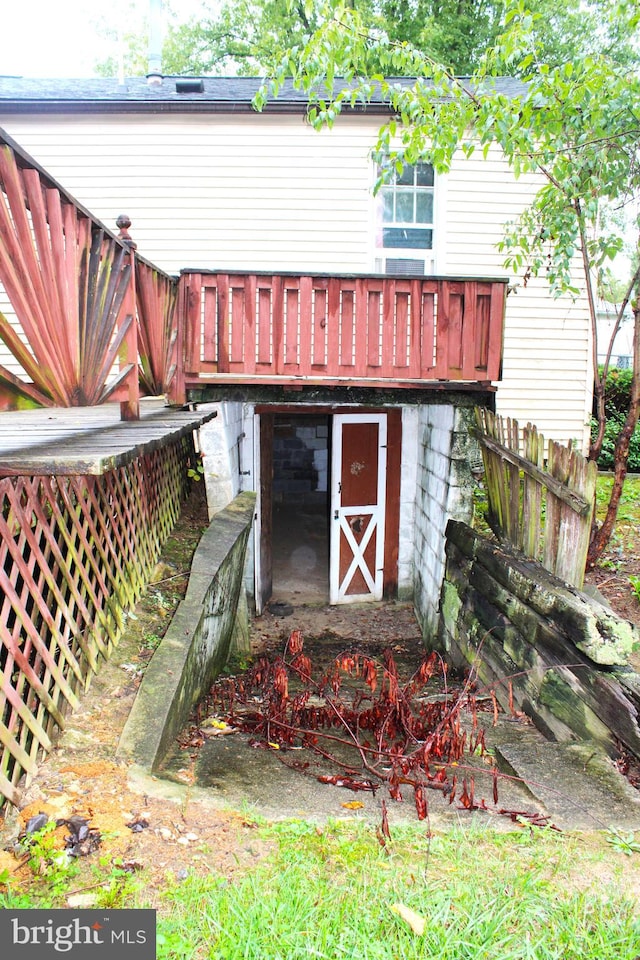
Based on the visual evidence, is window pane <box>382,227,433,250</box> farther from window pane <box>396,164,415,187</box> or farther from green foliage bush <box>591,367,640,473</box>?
green foliage bush <box>591,367,640,473</box>

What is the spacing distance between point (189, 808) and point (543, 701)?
2.50 metres

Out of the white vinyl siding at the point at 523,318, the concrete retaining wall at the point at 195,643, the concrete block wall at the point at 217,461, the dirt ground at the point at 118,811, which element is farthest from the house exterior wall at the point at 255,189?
the dirt ground at the point at 118,811

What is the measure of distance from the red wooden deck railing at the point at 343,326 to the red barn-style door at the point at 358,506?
94.8 inches

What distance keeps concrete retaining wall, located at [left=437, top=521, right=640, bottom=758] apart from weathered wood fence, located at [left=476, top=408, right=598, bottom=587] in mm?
163

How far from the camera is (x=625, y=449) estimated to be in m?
5.94

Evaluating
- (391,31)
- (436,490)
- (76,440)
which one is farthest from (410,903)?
(391,31)

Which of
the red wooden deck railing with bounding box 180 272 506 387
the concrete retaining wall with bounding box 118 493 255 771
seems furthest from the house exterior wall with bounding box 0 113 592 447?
the concrete retaining wall with bounding box 118 493 255 771

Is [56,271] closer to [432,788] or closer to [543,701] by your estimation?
[432,788]

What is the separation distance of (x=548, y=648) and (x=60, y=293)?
3590mm

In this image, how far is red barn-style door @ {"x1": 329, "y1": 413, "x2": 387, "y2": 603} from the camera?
856 centimetres

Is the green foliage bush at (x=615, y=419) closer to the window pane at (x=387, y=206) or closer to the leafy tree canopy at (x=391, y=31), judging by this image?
the window pane at (x=387, y=206)

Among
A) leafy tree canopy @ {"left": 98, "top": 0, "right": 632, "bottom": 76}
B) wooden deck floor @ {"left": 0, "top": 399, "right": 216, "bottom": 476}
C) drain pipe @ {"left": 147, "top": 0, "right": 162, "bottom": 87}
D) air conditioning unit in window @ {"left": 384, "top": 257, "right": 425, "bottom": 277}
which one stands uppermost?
leafy tree canopy @ {"left": 98, "top": 0, "right": 632, "bottom": 76}

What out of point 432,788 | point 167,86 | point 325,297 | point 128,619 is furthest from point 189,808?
point 167,86

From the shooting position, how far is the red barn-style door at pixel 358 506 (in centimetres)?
856
